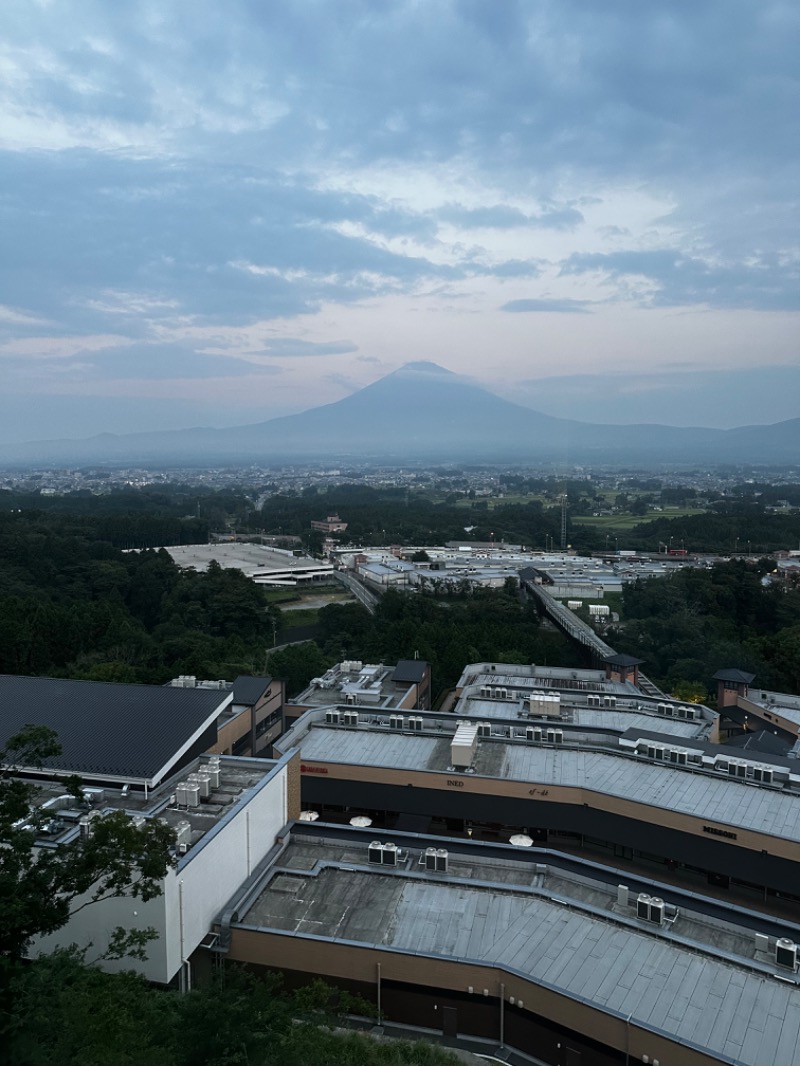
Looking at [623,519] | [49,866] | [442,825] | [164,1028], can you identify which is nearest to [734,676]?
[442,825]

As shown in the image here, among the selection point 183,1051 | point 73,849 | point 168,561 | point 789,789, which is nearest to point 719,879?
point 789,789

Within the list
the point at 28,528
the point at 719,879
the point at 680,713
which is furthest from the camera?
the point at 28,528

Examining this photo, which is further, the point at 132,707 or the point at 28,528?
the point at 28,528

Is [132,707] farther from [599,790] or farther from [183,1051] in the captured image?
[599,790]

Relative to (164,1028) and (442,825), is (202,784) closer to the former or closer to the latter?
(164,1028)

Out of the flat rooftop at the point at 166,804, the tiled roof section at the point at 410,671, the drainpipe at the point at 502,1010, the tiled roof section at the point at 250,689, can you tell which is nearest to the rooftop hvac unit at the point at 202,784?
the flat rooftop at the point at 166,804

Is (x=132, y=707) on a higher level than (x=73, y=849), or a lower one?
lower
